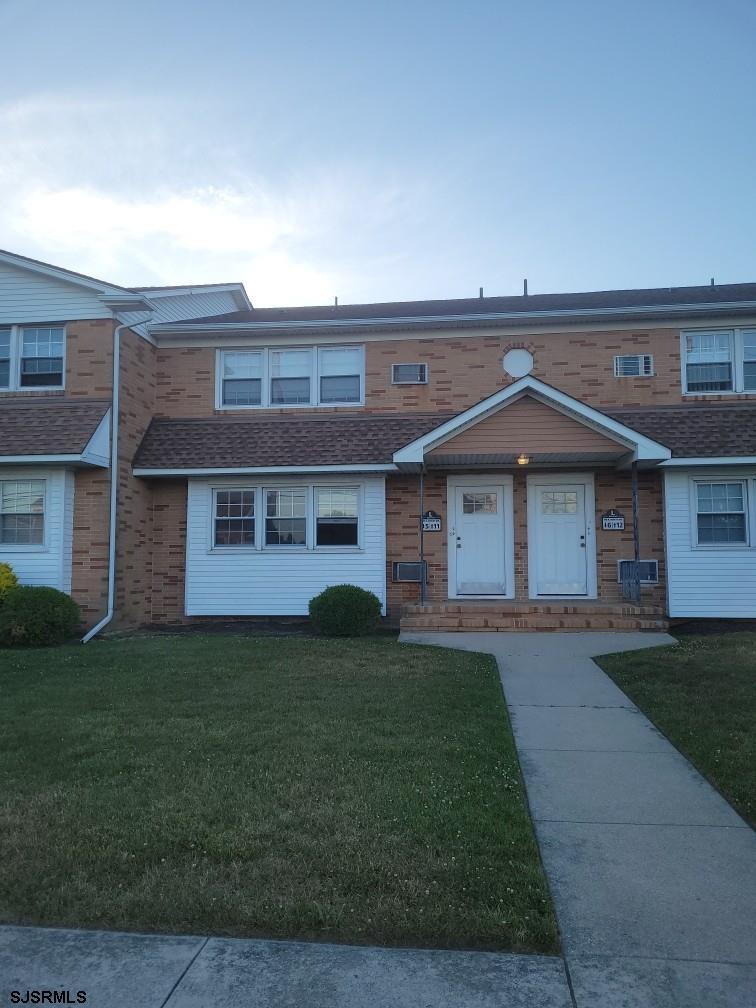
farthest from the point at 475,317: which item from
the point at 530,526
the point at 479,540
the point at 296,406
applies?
the point at 479,540

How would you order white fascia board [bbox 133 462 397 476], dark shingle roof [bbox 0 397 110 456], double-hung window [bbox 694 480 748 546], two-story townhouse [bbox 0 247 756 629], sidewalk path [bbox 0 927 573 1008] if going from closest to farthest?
sidewalk path [bbox 0 927 573 1008] → dark shingle roof [bbox 0 397 110 456] → two-story townhouse [bbox 0 247 756 629] → double-hung window [bbox 694 480 748 546] → white fascia board [bbox 133 462 397 476]

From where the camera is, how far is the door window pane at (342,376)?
1452 cm

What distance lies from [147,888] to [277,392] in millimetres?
11792

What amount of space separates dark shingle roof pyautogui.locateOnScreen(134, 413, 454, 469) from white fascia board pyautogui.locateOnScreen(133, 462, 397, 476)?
73 millimetres

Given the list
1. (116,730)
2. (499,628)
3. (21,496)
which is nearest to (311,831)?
(116,730)

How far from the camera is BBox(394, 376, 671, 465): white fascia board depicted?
12234 millimetres

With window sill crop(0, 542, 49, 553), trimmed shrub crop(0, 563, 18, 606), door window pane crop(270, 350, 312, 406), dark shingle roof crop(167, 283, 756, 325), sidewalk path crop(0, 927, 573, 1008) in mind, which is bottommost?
sidewalk path crop(0, 927, 573, 1008)

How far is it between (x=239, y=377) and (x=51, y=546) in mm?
4716

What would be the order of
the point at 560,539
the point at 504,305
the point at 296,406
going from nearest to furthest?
the point at 560,539 < the point at 296,406 < the point at 504,305

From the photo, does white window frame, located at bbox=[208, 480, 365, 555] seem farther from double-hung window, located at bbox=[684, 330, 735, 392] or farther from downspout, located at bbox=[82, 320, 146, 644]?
double-hung window, located at bbox=[684, 330, 735, 392]

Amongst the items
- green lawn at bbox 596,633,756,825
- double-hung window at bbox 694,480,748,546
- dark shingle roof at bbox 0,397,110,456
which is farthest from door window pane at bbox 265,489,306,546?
double-hung window at bbox 694,480,748,546

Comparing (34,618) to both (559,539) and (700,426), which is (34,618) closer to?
(559,539)

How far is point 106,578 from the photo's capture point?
1278 cm

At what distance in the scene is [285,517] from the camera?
1397 centimetres
